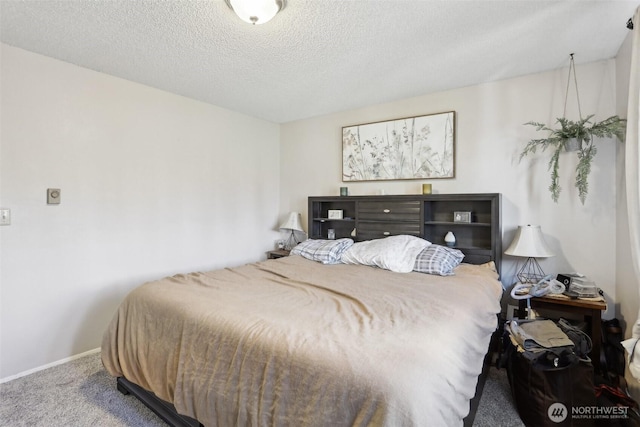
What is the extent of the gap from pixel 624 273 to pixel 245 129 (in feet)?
12.7

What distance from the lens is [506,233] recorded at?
2.79 metres

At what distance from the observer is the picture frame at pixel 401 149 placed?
3086 mm

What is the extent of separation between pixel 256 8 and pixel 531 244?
8.33ft

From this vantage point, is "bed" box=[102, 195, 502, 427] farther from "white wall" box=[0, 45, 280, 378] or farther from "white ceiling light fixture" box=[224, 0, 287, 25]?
"white ceiling light fixture" box=[224, 0, 287, 25]

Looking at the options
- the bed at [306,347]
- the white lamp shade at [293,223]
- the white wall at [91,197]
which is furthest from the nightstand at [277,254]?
the bed at [306,347]

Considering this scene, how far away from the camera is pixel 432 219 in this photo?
124 inches

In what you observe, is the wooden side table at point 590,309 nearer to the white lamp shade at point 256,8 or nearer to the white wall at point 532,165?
the white wall at point 532,165

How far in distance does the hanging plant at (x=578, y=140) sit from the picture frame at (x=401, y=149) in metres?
0.71

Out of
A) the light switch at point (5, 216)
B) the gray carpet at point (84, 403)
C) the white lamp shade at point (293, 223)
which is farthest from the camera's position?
the white lamp shade at point (293, 223)

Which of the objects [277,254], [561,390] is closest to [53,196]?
[277,254]

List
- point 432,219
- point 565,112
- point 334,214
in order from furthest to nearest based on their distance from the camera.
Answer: point 334,214, point 432,219, point 565,112

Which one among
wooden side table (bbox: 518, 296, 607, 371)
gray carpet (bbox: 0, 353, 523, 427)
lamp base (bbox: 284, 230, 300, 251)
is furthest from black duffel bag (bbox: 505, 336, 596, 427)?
lamp base (bbox: 284, 230, 300, 251)

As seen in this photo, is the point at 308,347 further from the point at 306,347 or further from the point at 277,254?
the point at 277,254

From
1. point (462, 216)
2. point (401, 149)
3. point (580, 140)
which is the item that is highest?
point (401, 149)
